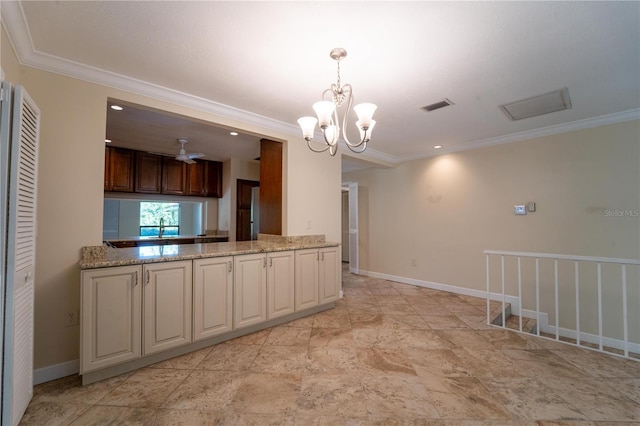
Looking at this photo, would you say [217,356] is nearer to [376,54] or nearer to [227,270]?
[227,270]

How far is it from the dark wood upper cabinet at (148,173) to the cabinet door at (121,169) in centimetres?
10

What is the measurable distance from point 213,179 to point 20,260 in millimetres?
4235

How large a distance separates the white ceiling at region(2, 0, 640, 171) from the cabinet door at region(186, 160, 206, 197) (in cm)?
279

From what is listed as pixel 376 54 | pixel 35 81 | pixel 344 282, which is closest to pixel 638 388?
pixel 376 54

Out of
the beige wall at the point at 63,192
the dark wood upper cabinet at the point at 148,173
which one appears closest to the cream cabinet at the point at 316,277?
the beige wall at the point at 63,192

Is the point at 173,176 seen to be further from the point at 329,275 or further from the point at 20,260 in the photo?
the point at 20,260

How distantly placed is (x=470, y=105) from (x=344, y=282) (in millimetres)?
3720

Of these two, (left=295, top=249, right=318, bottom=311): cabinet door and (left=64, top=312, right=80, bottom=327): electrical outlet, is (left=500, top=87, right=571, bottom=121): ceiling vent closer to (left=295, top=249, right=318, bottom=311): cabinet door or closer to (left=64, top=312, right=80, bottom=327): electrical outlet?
(left=295, top=249, right=318, bottom=311): cabinet door

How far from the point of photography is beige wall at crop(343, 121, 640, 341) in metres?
3.30

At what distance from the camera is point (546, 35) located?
1.85 m

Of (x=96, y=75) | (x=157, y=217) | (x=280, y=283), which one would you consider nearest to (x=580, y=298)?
(x=280, y=283)

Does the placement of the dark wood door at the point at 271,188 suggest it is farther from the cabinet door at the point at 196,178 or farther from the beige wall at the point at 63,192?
the cabinet door at the point at 196,178

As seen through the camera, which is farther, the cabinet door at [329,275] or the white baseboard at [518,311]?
the cabinet door at [329,275]

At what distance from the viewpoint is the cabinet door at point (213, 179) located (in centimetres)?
556
